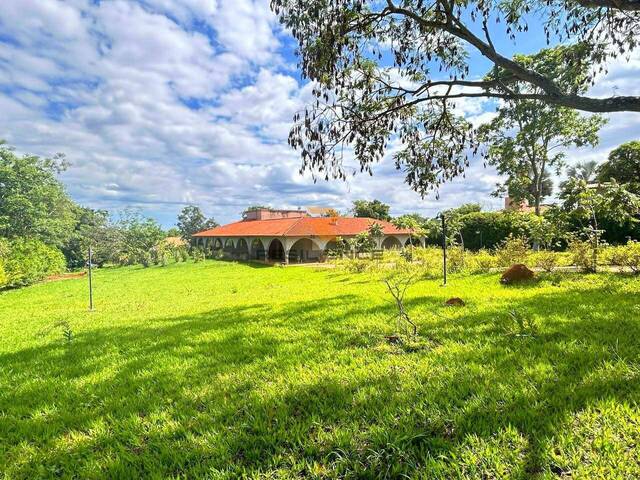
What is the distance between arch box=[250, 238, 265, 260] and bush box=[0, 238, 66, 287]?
1677 cm

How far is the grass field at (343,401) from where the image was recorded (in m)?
2.21

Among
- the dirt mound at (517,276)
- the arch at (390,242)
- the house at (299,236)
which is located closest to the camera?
the dirt mound at (517,276)

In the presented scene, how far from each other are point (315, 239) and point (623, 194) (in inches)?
925

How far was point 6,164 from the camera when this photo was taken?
3091 cm

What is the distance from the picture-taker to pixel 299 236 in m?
28.2

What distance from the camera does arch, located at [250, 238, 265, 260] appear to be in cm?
3594

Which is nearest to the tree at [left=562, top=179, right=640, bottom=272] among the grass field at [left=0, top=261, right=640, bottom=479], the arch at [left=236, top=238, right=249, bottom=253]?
the grass field at [left=0, top=261, right=640, bottom=479]

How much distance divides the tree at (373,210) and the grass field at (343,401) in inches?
1661

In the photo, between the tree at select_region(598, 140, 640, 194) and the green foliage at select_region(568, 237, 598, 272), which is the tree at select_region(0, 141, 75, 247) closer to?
the green foliage at select_region(568, 237, 598, 272)

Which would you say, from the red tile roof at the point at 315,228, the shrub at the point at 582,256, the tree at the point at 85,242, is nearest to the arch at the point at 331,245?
the red tile roof at the point at 315,228

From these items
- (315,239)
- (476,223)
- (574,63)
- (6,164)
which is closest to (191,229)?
(6,164)

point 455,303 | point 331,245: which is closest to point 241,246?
point 331,245

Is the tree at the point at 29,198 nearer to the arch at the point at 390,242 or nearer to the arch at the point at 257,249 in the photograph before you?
the arch at the point at 257,249

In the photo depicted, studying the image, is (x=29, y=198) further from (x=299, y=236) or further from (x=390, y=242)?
(x=390, y=242)
